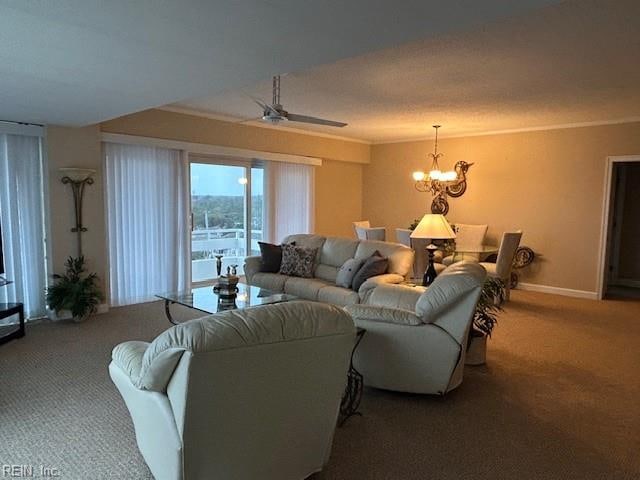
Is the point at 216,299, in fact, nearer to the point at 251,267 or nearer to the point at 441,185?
the point at 251,267

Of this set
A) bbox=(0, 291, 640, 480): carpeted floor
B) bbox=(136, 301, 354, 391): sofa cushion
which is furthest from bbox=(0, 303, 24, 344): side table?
bbox=(136, 301, 354, 391): sofa cushion

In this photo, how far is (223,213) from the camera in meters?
6.91

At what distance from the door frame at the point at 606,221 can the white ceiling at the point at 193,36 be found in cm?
554

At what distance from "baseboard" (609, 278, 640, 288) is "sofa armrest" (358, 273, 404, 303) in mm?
5348

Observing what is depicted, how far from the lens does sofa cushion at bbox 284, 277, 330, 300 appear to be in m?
5.09

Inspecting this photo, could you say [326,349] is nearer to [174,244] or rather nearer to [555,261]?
[174,244]

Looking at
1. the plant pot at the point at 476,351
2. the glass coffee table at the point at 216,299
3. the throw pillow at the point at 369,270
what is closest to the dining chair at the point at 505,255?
the throw pillow at the point at 369,270

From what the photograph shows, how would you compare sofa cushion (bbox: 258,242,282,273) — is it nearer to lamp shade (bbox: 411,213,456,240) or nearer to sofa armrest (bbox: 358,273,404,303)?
sofa armrest (bbox: 358,273,404,303)

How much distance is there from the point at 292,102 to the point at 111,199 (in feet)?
8.22

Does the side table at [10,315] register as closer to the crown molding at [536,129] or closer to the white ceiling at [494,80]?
the white ceiling at [494,80]

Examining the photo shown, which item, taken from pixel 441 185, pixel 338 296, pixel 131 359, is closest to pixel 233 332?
pixel 131 359

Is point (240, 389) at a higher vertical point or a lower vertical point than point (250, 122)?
lower

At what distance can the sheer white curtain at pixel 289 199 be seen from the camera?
7.43 meters

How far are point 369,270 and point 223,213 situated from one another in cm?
293
